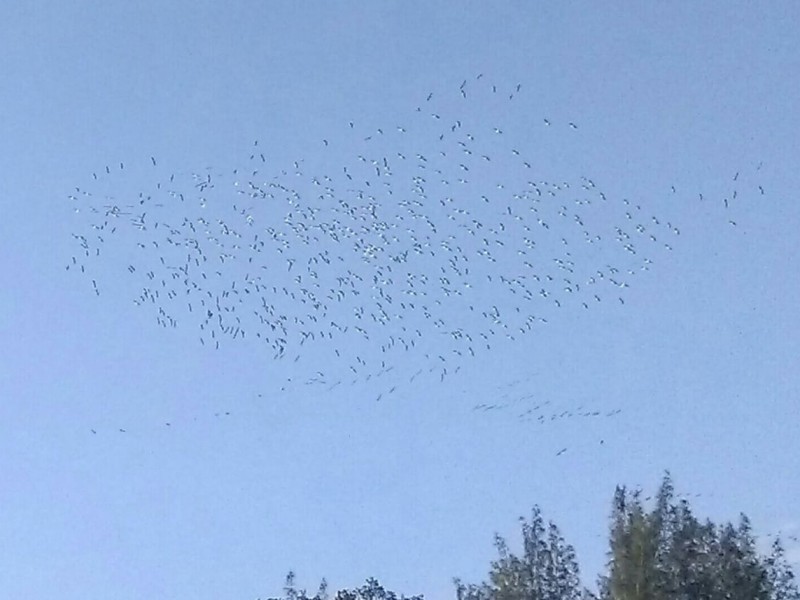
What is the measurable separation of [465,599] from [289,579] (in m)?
10.2

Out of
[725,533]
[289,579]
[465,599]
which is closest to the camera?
[725,533]

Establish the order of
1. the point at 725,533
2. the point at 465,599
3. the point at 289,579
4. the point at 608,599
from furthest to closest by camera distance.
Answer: the point at 289,579, the point at 465,599, the point at 725,533, the point at 608,599

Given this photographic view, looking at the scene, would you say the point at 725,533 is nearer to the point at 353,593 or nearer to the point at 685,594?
the point at 685,594

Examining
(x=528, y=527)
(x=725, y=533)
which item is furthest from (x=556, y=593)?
(x=725, y=533)

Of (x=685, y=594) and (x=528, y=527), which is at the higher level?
(x=528, y=527)

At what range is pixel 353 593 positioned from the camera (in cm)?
6438

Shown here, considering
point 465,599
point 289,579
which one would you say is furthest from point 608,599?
point 289,579

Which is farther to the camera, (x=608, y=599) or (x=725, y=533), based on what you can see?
(x=725, y=533)

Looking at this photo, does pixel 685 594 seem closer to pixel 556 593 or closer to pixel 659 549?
pixel 659 549

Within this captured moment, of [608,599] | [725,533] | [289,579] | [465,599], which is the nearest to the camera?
[608,599]

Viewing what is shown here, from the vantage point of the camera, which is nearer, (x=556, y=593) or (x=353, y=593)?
(x=556, y=593)

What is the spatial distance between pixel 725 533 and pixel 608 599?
5.67m

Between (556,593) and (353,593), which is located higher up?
(353,593)

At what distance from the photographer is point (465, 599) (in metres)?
55.3
